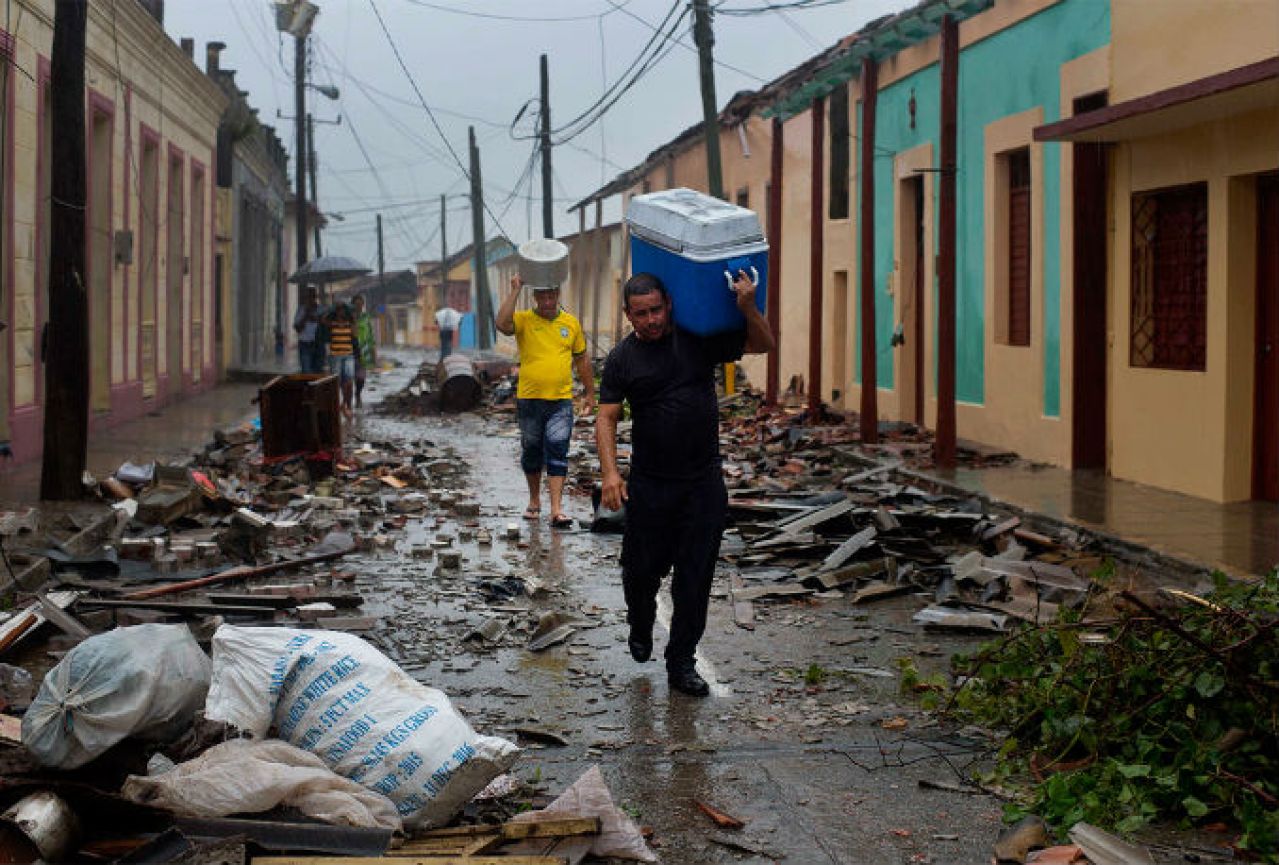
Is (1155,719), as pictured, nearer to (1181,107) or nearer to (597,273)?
(1181,107)

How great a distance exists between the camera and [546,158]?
45.3 meters

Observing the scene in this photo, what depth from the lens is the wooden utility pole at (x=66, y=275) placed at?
12.2 meters

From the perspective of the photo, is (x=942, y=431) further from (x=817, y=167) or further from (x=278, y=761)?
(x=278, y=761)

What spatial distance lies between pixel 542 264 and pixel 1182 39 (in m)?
5.60

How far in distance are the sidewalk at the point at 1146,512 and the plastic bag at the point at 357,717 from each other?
19.6 feet

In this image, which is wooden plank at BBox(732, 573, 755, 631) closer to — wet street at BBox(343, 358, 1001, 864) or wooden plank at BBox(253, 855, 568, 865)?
wet street at BBox(343, 358, 1001, 864)

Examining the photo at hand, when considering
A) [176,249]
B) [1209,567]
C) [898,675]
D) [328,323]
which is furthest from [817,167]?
[898,675]

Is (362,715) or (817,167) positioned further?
(817,167)

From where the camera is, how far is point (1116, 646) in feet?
19.2

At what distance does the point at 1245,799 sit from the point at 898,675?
240 centimetres

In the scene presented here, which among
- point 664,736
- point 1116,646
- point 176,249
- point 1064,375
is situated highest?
point 176,249

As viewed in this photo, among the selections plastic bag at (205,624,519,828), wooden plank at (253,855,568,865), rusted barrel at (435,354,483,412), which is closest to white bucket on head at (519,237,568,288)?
plastic bag at (205,624,519,828)

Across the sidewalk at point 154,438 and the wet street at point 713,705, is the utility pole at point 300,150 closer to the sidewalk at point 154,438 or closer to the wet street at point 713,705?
the sidewalk at point 154,438

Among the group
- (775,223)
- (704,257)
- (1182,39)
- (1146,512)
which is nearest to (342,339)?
(775,223)
